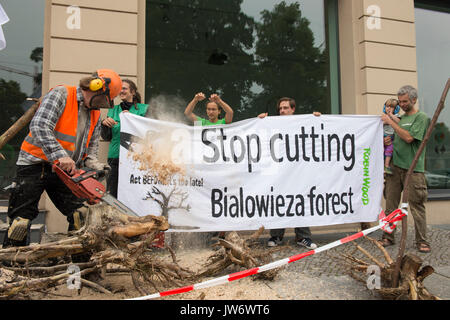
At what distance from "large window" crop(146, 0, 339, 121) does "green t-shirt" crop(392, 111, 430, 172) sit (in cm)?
237

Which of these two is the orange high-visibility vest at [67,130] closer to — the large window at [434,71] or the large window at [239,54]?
the large window at [239,54]

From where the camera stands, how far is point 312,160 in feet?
13.8

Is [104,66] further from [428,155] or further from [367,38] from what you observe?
[428,155]

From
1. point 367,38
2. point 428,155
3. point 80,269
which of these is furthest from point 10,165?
point 428,155

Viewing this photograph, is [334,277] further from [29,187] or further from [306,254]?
[29,187]

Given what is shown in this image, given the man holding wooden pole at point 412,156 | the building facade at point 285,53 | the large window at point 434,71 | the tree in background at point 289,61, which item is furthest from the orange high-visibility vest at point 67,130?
the large window at point 434,71

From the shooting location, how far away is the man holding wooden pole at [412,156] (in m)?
3.97

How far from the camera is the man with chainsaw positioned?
8.29 feet

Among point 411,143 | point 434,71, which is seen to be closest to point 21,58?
point 411,143

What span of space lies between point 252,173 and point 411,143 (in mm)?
2203

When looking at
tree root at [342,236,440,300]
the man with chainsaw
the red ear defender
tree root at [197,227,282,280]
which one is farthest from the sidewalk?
the red ear defender

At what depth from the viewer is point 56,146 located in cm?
252

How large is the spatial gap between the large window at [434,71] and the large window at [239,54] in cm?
252

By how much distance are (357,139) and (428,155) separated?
13.4 feet
